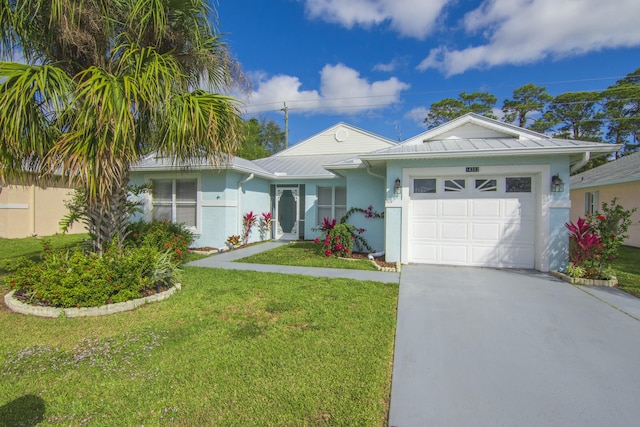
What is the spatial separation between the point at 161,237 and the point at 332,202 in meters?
6.52

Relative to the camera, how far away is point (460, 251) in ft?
26.8

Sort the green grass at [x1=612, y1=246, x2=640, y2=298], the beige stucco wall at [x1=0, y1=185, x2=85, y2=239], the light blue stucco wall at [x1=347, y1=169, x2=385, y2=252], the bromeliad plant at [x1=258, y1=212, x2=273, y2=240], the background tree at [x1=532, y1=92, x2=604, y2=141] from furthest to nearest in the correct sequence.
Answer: the background tree at [x1=532, y1=92, x2=604, y2=141]
the bromeliad plant at [x1=258, y1=212, x2=273, y2=240]
the beige stucco wall at [x1=0, y1=185, x2=85, y2=239]
the light blue stucco wall at [x1=347, y1=169, x2=385, y2=252]
the green grass at [x1=612, y1=246, x2=640, y2=298]

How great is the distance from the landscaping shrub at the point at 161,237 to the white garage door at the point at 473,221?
6.08 m

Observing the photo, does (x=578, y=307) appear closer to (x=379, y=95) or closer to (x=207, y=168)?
(x=207, y=168)

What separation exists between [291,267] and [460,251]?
439cm

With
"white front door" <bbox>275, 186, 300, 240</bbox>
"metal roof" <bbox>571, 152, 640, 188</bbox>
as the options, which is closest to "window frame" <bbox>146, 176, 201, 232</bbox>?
"white front door" <bbox>275, 186, 300, 240</bbox>

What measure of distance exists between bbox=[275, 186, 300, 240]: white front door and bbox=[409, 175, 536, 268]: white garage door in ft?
19.5

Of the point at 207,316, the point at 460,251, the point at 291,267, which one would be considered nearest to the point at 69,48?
the point at 207,316

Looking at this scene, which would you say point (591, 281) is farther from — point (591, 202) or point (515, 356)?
point (591, 202)

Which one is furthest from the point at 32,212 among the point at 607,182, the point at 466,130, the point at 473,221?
the point at 607,182

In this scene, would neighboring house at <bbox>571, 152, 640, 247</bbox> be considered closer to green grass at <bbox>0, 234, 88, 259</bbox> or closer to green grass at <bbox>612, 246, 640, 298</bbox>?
green grass at <bbox>612, 246, 640, 298</bbox>

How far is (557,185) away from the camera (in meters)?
7.31

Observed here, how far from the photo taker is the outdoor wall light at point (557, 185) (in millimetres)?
7289

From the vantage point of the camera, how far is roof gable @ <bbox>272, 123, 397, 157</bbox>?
57.3ft
